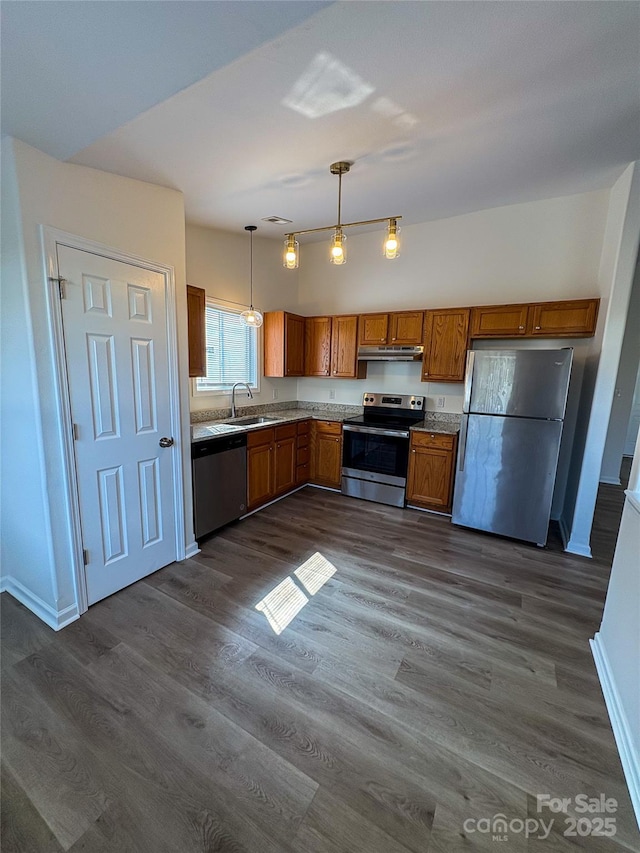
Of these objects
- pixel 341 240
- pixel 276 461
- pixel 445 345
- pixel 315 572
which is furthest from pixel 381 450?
pixel 341 240

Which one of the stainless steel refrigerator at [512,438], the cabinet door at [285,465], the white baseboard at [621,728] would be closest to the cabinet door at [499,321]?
the stainless steel refrigerator at [512,438]

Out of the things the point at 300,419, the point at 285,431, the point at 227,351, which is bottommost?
the point at 285,431

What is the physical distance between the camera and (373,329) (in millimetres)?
4137

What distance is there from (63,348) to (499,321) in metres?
3.58

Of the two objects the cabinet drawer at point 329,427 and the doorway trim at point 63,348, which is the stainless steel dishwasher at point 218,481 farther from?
the cabinet drawer at point 329,427

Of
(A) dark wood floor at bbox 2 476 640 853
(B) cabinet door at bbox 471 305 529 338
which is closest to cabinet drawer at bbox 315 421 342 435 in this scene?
(B) cabinet door at bbox 471 305 529 338

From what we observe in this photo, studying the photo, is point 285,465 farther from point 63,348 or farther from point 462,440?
point 63,348

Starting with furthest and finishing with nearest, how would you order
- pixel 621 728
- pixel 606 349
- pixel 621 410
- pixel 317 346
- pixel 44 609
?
pixel 621 410, pixel 317 346, pixel 606 349, pixel 44 609, pixel 621 728

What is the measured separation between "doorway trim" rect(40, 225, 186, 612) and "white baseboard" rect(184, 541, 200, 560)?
74cm

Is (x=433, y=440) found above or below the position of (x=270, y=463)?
above

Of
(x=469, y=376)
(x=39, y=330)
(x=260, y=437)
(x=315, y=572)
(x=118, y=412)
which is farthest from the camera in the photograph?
(x=260, y=437)

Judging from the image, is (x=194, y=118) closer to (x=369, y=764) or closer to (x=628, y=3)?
(x=628, y=3)

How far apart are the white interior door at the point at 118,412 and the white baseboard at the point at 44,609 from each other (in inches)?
5.3

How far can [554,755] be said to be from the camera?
1438 millimetres
